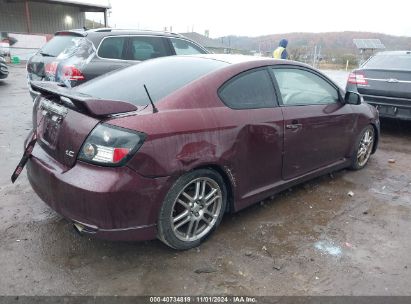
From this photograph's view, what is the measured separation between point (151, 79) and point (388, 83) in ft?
16.1

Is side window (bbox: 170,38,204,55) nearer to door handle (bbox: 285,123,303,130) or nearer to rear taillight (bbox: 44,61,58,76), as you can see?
rear taillight (bbox: 44,61,58,76)

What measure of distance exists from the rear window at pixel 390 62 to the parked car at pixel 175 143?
3429mm

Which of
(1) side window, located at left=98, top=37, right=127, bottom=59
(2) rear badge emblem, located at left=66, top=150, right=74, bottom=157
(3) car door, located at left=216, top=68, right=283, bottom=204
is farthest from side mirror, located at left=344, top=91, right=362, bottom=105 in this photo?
(1) side window, located at left=98, top=37, right=127, bottom=59

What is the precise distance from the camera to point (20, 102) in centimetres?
916

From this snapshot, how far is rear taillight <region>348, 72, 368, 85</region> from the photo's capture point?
6906 mm

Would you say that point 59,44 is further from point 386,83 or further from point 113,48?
point 386,83

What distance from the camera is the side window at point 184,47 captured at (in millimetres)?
7594

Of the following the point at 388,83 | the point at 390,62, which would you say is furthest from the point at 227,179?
the point at 390,62

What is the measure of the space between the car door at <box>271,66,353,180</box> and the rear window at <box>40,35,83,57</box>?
177 inches

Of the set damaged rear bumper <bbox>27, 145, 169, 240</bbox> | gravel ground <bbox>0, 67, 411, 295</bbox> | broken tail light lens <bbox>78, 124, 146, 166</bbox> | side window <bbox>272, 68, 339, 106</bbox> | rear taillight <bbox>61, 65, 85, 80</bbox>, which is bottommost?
gravel ground <bbox>0, 67, 411, 295</bbox>

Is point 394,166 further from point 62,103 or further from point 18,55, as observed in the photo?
point 18,55

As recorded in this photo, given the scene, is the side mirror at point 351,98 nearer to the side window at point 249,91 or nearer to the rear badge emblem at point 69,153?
the side window at point 249,91

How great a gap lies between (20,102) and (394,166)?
813 cm

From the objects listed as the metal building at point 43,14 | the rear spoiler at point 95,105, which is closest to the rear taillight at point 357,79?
the rear spoiler at point 95,105
